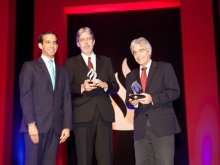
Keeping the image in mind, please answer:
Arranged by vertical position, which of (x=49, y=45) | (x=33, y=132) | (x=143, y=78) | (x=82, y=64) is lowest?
(x=33, y=132)

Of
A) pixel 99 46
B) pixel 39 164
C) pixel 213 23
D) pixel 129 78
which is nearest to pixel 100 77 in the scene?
pixel 129 78

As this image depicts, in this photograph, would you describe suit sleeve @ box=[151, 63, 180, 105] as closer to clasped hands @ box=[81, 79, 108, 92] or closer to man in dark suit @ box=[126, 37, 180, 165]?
man in dark suit @ box=[126, 37, 180, 165]

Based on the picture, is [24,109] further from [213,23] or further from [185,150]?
[213,23]

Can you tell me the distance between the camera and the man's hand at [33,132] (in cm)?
277

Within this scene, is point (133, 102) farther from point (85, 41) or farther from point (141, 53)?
point (85, 41)

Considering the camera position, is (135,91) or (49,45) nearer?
(135,91)

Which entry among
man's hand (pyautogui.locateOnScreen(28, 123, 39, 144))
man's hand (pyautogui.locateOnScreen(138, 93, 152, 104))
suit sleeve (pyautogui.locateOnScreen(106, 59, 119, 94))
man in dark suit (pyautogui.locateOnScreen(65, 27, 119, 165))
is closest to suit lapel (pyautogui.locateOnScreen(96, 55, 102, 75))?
man in dark suit (pyautogui.locateOnScreen(65, 27, 119, 165))

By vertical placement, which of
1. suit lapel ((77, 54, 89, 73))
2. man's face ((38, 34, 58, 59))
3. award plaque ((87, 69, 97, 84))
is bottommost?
award plaque ((87, 69, 97, 84))

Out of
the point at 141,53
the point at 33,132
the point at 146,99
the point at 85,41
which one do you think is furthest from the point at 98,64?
the point at 33,132

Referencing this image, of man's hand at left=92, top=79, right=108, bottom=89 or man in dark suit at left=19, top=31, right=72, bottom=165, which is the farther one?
man's hand at left=92, top=79, right=108, bottom=89

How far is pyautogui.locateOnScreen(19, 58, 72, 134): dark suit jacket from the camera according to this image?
2852 mm

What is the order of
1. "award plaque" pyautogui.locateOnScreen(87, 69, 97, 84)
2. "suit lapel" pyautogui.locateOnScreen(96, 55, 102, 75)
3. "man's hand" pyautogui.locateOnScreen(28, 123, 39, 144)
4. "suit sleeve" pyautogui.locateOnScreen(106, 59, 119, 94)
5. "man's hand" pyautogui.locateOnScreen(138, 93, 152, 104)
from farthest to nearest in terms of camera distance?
"suit lapel" pyautogui.locateOnScreen(96, 55, 102, 75) < "suit sleeve" pyautogui.locateOnScreen(106, 59, 119, 94) < "award plaque" pyautogui.locateOnScreen(87, 69, 97, 84) < "man's hand" pyautogui.locateOnScreen(138, 93, 152, 104) < "man's hand" pyautogui.locateOnScreen(28, 123, 39, 144)

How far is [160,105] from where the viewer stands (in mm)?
3002

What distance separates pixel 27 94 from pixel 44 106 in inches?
7.8
